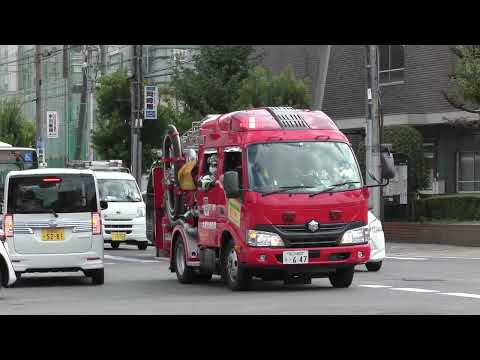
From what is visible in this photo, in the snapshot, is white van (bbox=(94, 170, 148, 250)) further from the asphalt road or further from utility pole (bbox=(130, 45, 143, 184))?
utility pole (bbox=(130, 45, 143, 184))

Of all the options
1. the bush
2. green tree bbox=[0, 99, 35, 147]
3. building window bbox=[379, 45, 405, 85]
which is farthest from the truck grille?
green tree bbox=[0, 99, 35, 147]

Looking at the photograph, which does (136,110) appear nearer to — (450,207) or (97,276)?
(450,207)

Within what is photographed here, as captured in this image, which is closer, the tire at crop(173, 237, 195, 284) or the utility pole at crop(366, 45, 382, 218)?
the tire at crop(173, 237, 195, 284)

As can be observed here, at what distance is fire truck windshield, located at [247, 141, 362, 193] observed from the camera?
17.7 meters

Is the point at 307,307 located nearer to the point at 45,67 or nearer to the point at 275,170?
the point at 275,170

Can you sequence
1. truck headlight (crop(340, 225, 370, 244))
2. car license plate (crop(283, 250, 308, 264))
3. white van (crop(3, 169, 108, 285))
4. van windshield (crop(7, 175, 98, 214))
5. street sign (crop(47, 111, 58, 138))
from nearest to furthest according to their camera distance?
1. car license plate (crop(283, 250, 308, 264))
2. truck headlight (crop(340, 225, 370, 244))
3. white van (crop(3, 169, 108, 285))
4. van windshield (crop(7, 175, 98, 214))
5. street sign (crop(47, 111, 58, 138))

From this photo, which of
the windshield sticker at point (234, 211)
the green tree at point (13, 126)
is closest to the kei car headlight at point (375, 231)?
the windshield sticker at point (234, 211)

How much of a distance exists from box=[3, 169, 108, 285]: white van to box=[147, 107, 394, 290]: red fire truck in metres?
2.19

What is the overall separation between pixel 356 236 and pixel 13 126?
58.1 metres

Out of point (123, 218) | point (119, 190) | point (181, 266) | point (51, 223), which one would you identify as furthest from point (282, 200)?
point (119, 190)

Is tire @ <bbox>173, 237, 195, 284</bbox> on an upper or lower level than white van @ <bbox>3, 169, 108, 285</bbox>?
lower

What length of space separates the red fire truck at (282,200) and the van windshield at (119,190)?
590 inches
